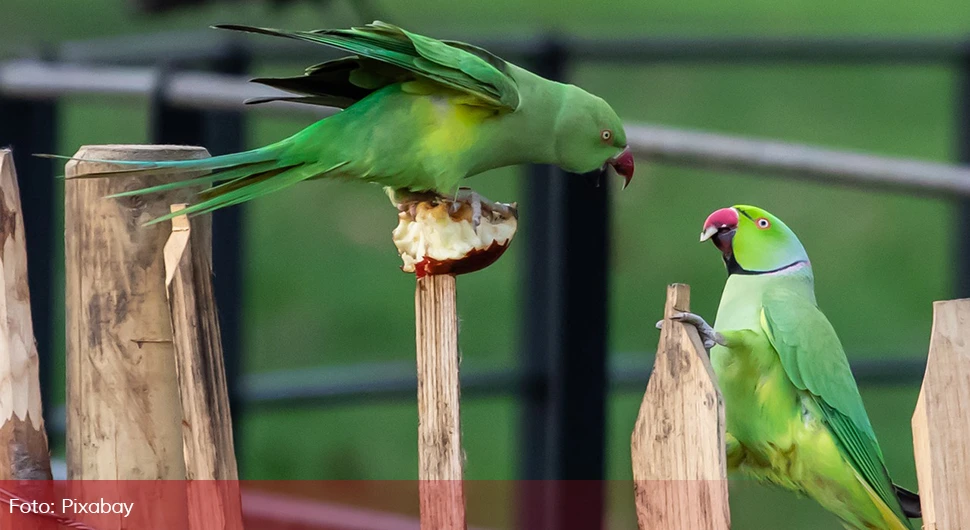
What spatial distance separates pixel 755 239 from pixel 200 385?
90cm

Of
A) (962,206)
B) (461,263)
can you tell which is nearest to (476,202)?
(461,263)

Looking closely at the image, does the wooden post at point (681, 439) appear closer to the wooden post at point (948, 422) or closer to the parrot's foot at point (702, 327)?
the parrot's foot at point (702, 327)

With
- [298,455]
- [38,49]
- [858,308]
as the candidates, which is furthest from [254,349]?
[858,308]

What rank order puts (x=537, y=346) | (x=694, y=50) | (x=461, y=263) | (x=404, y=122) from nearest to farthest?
(x=461, y=263), (x=404, y=122), (x=537, y=346), (x=694, y=50)

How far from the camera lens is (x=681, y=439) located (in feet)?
4.89

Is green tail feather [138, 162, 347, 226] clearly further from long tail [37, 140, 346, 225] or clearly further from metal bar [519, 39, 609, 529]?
metal bar [519, 39, 609, 529]

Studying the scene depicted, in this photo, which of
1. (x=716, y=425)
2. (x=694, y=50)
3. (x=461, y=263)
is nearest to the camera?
(x=716, y=425)

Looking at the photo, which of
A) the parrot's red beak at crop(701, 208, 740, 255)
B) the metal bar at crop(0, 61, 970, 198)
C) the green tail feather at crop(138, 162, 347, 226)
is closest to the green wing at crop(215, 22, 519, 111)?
the green tail feather at crop(138, 162, 347, 226)

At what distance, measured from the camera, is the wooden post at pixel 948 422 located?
148cm

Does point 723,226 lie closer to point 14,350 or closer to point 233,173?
point 233,173

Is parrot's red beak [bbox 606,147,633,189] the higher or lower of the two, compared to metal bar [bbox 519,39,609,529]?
higher

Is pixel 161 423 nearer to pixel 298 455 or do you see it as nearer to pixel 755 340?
pixel 755 340

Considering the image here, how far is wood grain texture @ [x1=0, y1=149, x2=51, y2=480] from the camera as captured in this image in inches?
65.2

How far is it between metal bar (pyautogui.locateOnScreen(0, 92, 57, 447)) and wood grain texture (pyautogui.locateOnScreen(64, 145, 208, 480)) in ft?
5.82
